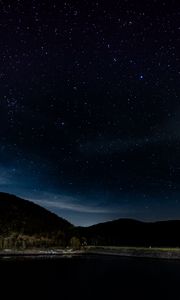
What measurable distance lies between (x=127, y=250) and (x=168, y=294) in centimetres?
14038

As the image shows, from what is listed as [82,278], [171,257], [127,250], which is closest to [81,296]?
[82,278]

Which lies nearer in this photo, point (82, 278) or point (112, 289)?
point (112, 289)

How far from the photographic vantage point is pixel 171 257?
161875mm

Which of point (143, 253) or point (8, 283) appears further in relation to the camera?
point (143, 253)

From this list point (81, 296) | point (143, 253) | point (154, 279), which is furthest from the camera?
point (143, 253)

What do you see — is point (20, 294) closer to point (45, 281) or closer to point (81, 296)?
point (81, 296)

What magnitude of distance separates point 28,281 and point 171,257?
100933 mm

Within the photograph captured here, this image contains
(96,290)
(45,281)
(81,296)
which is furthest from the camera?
(45,281)

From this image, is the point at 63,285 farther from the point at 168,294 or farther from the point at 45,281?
the point at 168,294


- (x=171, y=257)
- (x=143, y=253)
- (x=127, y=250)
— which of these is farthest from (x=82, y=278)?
(x=127, y=250)

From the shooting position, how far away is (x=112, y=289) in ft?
202

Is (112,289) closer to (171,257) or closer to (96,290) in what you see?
(96,290)

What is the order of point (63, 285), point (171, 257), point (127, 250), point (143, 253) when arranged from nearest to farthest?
point (63, 285), point (171, 257), point (143, 253), point (127, 250)

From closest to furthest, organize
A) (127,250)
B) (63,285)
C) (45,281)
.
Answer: (63,285), (45,281), (127,250)
